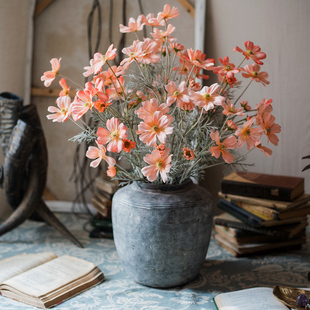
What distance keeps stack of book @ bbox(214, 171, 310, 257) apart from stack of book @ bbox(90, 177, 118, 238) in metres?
0.51

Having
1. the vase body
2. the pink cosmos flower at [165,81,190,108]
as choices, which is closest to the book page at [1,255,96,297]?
the vase body

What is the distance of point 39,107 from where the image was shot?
7.43ft

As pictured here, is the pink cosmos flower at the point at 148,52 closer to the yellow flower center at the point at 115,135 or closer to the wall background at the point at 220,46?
the yellow flower center at the point at 115,135

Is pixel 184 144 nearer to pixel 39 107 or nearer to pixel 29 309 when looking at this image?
pixel 29 309

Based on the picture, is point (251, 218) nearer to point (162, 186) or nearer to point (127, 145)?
point (162, 186)

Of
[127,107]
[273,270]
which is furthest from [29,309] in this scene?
[273,270]

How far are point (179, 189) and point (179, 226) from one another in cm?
12

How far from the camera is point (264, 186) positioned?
1646 millimetres

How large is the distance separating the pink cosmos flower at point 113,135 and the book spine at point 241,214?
30.3 inches

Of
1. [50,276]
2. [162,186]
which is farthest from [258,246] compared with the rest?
[50,276]

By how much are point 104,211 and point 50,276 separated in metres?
0.58

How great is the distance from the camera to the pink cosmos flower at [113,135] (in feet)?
3.54

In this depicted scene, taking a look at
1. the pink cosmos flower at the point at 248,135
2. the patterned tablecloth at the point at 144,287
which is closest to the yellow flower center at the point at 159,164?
the pink cosmos flower at the point at 248,135

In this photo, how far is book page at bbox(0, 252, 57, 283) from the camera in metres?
1.39
